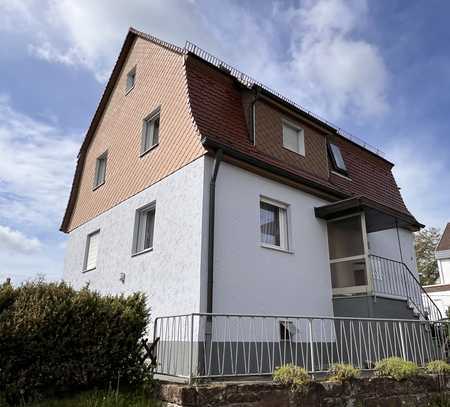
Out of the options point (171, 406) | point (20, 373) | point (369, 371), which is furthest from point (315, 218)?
point (20, 373)

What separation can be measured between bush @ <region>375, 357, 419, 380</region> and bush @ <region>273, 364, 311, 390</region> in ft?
6.44

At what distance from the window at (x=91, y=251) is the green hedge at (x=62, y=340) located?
6.70 metres

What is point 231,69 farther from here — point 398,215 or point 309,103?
point 398,215

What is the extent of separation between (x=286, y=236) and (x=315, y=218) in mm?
1220

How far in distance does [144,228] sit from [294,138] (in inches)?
200

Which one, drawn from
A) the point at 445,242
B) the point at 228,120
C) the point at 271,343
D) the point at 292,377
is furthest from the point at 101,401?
the point at 445,242

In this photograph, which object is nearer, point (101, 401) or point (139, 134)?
point (101, 401)

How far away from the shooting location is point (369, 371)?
275 inches

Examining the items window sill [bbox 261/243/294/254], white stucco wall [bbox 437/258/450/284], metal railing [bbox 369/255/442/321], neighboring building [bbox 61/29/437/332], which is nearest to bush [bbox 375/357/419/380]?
neighboring building [bbox 61/29/437/332]

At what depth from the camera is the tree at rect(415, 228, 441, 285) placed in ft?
128

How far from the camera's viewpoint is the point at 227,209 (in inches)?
322

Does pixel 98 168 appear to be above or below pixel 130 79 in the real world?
below

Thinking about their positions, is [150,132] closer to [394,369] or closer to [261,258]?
[261,258]

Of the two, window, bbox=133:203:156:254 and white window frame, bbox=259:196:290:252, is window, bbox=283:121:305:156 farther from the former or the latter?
window, bbox=133:203:156:254
